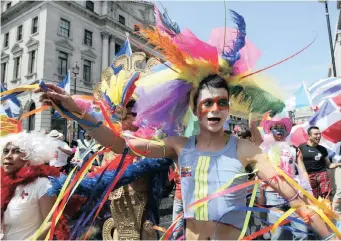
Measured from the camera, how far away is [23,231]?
233cm

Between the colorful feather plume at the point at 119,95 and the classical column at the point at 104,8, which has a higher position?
the classical column at the point at 104,8

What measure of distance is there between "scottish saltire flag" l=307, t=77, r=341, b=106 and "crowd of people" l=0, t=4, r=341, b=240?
435 cm

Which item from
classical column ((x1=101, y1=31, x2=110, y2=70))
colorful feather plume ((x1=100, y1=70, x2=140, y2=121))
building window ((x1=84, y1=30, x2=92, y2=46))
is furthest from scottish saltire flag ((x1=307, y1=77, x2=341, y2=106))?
building window ((x1=84, y1=30, x2=92, y2=46))

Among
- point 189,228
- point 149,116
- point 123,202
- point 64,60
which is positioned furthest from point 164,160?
point 64,60

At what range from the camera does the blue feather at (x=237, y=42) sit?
187 cm

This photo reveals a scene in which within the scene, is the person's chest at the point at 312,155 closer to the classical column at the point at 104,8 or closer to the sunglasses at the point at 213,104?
the sunglasses at the point at 213,104

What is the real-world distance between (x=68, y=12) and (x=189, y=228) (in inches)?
960

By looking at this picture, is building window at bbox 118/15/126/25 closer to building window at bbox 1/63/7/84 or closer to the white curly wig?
building window at bbox 1/63/7/84

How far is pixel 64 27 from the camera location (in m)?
23.0

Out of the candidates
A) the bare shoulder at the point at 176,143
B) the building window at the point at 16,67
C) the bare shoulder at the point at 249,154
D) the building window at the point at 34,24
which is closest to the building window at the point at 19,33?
the building window at the point at 16,67

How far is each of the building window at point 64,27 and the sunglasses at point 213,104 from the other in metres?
23.3

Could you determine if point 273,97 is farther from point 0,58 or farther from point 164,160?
point 0,58

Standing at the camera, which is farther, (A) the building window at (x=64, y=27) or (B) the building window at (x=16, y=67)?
(B) the building window at (x=16, y=67)

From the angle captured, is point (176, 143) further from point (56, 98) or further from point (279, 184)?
point (56, 98)
